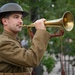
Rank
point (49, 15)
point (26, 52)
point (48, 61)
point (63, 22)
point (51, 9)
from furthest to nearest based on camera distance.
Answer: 1. point (48, 61)
2. point (51, 9)
3. point (49, 15)
4. point (63, 22)
5. point (26, 52)

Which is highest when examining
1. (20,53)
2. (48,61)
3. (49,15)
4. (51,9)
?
(51,9)

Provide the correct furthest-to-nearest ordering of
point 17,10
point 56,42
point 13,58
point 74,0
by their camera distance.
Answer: point 56,42, point 74,0, point 17,10, point 13,58

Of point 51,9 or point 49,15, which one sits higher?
point 51,9

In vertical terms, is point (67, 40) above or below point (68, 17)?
below

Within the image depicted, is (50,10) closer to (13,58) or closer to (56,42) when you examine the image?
(56,42)

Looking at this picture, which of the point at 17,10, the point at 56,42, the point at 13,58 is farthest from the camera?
the point at 56,42

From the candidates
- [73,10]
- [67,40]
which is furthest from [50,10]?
[67,40]

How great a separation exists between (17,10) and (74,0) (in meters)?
5.47

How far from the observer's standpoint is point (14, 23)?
359 centimetres

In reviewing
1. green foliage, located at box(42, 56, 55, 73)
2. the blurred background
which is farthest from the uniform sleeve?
green foliage, located at box(42, 56, 55, 73)

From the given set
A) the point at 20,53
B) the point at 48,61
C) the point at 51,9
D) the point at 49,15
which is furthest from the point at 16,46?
the point at 48,61

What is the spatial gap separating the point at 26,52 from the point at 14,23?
38 cm

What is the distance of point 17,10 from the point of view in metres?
3.66

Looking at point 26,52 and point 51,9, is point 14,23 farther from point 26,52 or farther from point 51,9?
point 51,9
